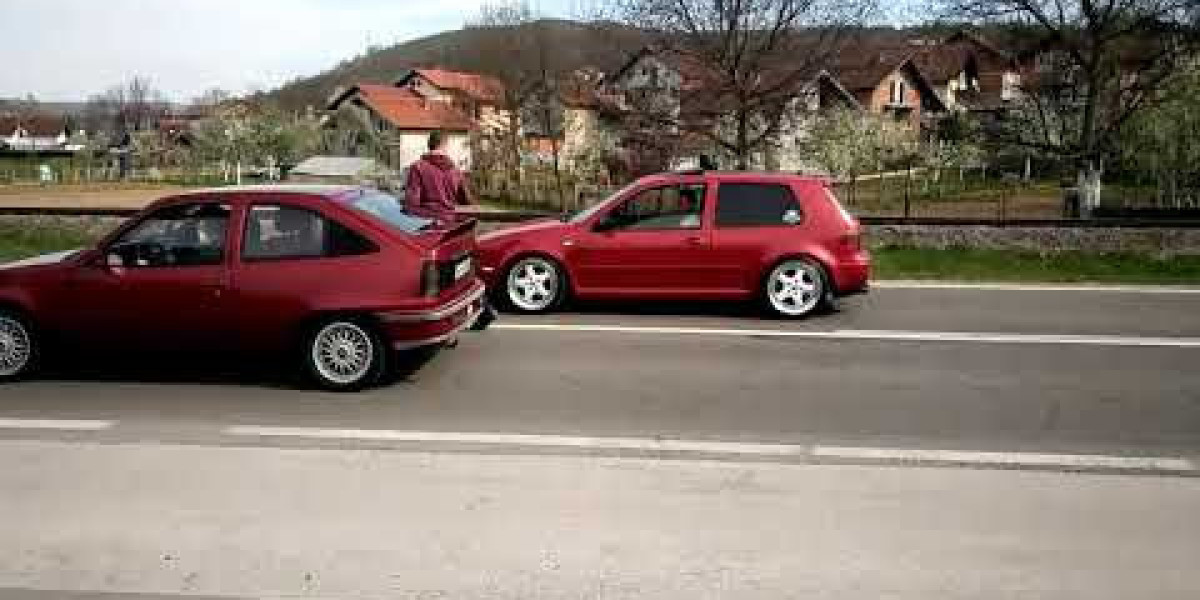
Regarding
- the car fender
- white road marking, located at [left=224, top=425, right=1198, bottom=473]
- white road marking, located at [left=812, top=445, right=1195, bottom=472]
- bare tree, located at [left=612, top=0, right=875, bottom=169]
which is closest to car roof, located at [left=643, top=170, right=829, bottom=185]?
white road marking, located at [left=224, top=425, right=1198, bottom=473]

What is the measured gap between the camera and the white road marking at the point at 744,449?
20.8 feet

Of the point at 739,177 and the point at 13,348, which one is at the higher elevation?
the point at 739,177

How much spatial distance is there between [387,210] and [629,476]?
3.57 m

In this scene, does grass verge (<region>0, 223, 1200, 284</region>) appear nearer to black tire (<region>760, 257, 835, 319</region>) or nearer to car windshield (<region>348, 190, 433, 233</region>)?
black tire (<region>760, 257, 835, 319</region>)

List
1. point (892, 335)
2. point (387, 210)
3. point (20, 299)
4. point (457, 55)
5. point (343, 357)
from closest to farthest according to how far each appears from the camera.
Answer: point (343, 357) → point (20, 299) → point (387, 210) → point (892, 335) → point (457, 55)

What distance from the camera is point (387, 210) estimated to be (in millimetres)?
8680

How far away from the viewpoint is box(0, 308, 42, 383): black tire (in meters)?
8.45

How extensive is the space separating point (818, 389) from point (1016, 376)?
1649mm

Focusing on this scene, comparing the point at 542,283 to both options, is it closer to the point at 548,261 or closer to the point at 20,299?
the point at 548,261

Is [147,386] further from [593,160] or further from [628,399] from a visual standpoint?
[593,160]

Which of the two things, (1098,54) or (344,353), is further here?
(1098,54)

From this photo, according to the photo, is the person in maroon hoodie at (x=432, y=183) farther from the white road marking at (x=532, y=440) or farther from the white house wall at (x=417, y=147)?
the white house wall at (x=417, y=147)

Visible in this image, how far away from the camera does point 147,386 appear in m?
8.34

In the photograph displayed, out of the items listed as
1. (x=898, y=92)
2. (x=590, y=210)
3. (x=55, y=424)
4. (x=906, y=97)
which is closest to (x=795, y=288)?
(x=590, y=210)
